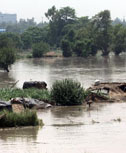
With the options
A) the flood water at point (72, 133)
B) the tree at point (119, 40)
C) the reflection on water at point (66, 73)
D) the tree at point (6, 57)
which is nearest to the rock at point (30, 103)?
the flood water at point (72, 133)

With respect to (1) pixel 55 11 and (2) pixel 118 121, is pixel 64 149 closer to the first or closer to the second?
(2) pixel 118 121

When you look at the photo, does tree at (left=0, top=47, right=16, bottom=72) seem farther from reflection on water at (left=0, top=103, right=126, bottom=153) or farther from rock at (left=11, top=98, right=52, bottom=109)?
reflection on water at (left=0, top=103, right=126, bottom=153)

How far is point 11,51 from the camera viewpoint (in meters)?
47.1

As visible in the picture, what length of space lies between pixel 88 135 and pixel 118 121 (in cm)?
288

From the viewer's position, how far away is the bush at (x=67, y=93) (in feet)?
73.0

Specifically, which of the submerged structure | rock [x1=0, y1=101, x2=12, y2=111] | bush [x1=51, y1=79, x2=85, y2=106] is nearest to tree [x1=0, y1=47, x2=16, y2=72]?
the submerged structure

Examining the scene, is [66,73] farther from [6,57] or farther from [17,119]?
[17,119]

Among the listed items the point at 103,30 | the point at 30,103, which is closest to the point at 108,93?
the point at 30,103

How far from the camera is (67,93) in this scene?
22328mm

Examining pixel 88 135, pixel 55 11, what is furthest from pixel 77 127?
pixel 55 11

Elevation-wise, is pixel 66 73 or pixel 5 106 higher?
pixel 5 106

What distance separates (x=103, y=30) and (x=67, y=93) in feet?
202

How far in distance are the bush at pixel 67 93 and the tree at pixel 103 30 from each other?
2324 inches

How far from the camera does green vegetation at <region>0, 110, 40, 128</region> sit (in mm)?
17312
